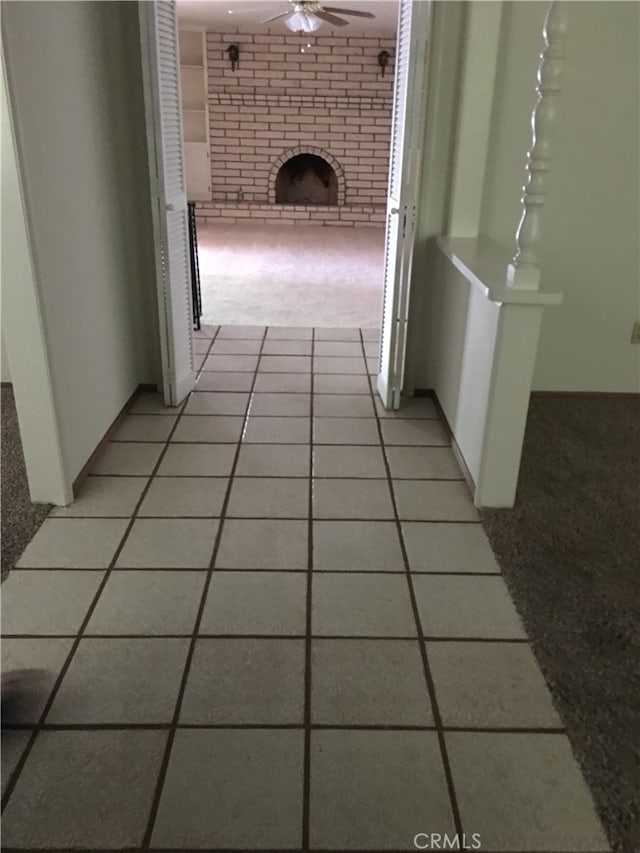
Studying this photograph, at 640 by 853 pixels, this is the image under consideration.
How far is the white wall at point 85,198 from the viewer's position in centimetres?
208

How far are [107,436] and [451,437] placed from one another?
1437 millimetres

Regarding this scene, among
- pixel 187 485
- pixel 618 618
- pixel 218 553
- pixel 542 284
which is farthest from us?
pixel 542 284

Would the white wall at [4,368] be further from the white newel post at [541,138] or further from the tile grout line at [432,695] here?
the white newel post at [541,138]

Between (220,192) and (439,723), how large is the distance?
811 cm

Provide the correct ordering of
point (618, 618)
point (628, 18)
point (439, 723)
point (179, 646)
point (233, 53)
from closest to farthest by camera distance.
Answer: point (439, 723), point (179, 646), point (618, 618), point (628, 18), point (233, 53)

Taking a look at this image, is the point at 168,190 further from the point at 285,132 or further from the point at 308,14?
the point at 285,132

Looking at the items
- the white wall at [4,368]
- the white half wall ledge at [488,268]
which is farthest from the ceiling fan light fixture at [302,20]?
the white wall at [4,368]

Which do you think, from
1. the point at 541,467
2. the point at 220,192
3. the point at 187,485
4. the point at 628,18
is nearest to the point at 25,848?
the point at 187,485

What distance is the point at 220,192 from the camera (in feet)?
28.4

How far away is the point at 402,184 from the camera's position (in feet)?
9.52

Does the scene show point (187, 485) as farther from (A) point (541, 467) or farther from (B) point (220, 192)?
(B) point (220, 192)

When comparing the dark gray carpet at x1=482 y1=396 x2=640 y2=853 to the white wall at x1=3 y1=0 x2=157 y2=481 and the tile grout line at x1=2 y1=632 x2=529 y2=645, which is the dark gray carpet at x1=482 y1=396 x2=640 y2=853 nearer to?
the tile grout line at x1=2 y1=632 x2=529 y2=645

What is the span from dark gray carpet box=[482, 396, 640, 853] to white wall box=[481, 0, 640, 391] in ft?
1.16

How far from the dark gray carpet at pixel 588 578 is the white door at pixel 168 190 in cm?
160
